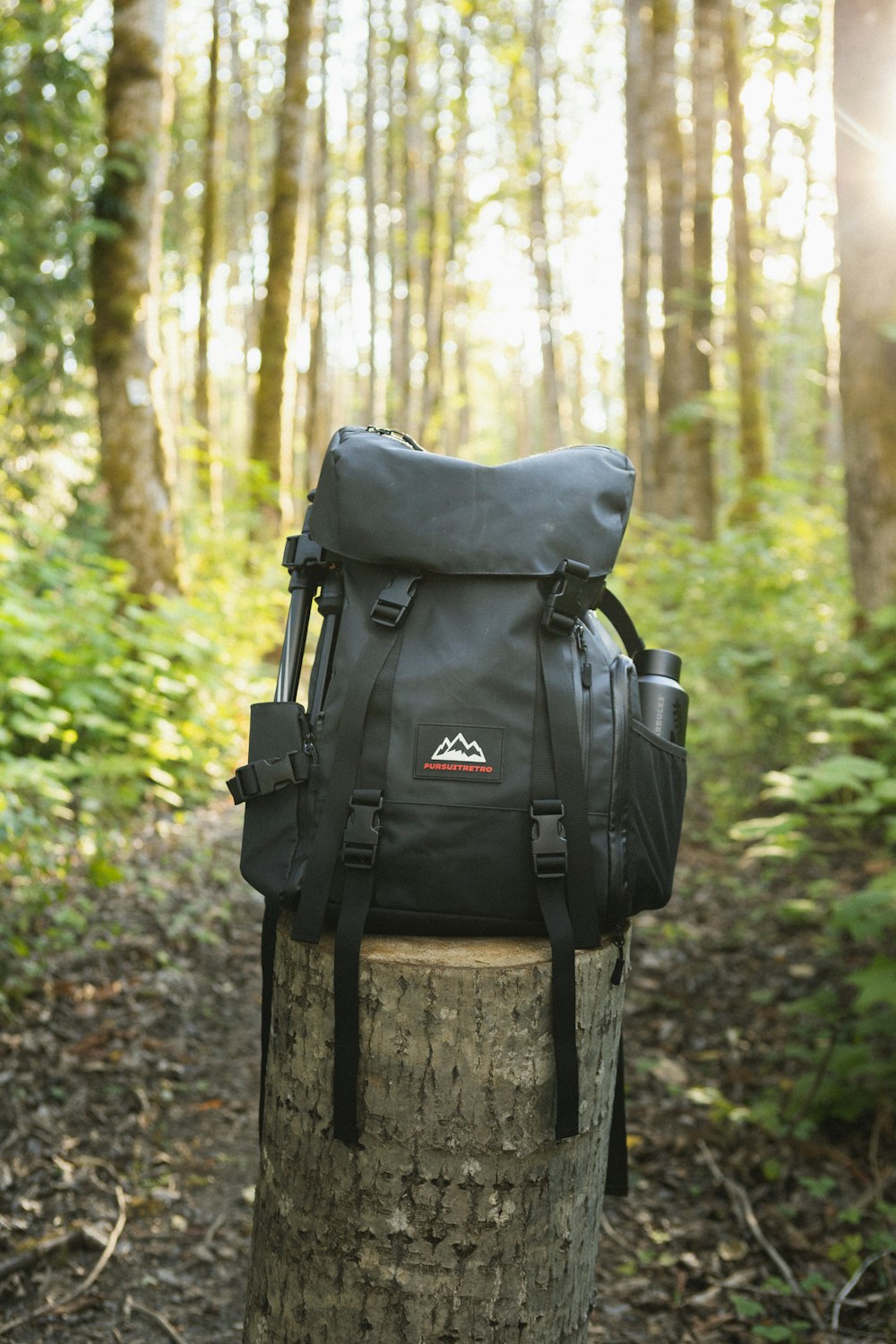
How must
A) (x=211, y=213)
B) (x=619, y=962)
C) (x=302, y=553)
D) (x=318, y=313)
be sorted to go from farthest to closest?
(x=318, y=313), (x=211, y=213), (x=302, y=553), (x=619, y=962)

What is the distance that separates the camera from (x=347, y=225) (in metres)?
32.9

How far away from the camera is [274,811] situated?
189 centimetres

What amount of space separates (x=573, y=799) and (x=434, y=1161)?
67 centimetres

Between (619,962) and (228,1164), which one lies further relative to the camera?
(228,1164)

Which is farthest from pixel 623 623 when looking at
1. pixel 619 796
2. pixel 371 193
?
pixel 371 193

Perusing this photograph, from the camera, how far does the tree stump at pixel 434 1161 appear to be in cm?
179

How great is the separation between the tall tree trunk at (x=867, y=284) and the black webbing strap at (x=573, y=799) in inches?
163

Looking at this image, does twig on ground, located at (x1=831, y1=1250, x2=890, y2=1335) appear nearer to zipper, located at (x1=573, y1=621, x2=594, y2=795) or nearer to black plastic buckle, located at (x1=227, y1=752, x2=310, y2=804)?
zipper, located at (x1=573, y1=621, x2=594, y2=795)

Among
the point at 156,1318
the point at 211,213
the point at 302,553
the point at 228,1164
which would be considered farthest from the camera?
the point at 211,213

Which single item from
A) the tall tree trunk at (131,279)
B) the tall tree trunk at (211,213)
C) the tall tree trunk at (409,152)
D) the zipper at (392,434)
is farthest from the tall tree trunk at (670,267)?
the zipper at (392,434)

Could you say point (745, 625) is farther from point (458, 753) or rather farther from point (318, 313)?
point (318, 313)

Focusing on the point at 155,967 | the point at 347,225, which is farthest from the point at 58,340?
the point at 347,225

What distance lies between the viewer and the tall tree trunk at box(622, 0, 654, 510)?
15.0m

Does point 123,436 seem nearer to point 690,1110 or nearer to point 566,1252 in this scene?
point 690,1110
